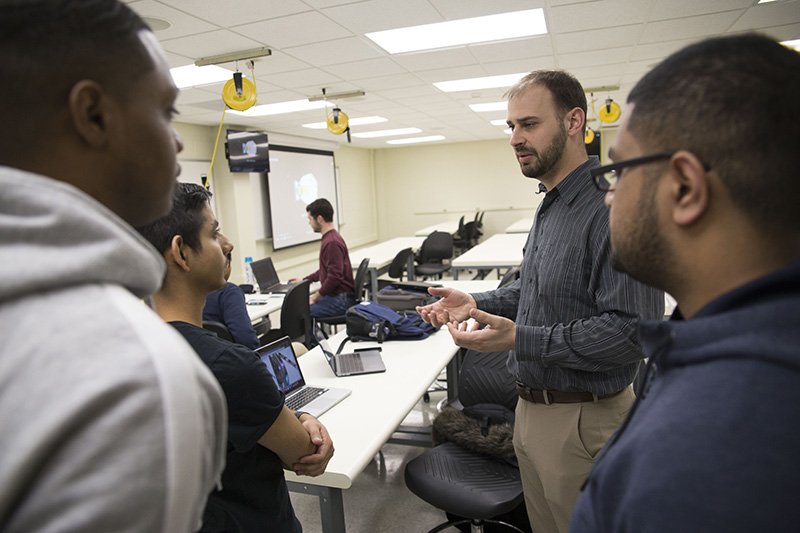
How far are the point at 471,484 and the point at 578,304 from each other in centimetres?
84

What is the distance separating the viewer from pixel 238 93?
3.30 meters

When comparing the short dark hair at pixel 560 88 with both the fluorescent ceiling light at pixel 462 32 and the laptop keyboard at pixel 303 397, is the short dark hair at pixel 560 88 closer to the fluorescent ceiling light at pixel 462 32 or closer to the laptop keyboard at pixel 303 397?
the laptop keyboard at pixel 303 397

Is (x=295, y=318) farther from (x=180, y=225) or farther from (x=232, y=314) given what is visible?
(x=180, y=225)

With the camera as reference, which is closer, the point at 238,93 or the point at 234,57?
the point at 238,93

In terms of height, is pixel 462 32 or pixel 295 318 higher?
pixel 462 32

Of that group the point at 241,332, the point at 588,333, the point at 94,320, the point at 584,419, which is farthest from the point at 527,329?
the point at 241,332

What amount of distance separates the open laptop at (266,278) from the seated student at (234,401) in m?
3.55

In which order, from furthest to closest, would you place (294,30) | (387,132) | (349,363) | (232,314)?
(387,132) → (294,30) → (232,314) → (349,363)

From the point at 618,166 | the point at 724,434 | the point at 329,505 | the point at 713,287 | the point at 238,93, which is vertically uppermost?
the point at 238,93

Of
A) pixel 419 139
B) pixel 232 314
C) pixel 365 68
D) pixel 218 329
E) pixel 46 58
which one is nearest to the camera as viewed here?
pixel 46 58

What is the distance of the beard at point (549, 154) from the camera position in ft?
5.19

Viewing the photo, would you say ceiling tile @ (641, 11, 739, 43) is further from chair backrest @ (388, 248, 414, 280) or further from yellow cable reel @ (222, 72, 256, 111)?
chair backrest @ (388, 248, 414, 280)

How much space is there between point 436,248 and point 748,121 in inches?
263

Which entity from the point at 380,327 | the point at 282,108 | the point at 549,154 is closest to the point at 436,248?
the point at 282,108
